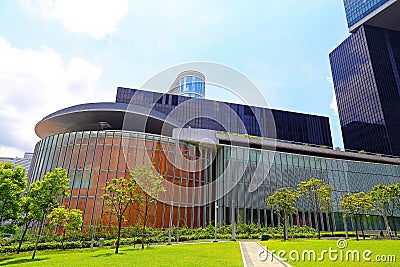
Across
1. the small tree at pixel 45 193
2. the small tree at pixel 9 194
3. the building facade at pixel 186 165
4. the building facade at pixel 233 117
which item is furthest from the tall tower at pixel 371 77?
the small tree at pixel 9 194

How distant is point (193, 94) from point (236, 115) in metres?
12.4

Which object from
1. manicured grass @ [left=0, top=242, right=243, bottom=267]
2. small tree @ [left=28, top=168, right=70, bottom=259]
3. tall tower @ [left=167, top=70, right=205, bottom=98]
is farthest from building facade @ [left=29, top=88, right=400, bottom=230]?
tall tower @ [left=167, top=70, right=205, bottom=98]

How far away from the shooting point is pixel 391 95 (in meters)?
80.9

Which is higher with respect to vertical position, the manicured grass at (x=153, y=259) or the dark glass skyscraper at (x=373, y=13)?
the dark glass skyscraper at (x=373, y=13)

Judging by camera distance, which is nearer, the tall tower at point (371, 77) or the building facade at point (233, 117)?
the building facade at point (233, 117)

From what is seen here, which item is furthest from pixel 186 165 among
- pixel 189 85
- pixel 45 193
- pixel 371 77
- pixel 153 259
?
pixel 371 77

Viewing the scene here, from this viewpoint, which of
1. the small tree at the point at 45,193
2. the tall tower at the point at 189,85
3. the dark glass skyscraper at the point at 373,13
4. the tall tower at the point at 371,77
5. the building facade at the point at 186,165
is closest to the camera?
the small tree at the point at 45,193

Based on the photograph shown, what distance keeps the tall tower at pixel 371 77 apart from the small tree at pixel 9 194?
8511 centimetres

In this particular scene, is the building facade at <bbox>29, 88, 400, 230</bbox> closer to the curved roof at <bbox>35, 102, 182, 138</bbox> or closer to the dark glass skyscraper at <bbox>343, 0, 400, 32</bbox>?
the curved roof at <bbox>35, 102, 182, 138</bbox>

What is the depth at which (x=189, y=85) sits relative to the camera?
7325 centimetres

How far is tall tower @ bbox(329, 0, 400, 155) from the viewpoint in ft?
260

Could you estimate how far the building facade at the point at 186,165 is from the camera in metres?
30.8

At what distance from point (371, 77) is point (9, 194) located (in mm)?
91672

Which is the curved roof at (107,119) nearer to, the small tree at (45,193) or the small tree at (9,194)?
the small tree at (9,194)
